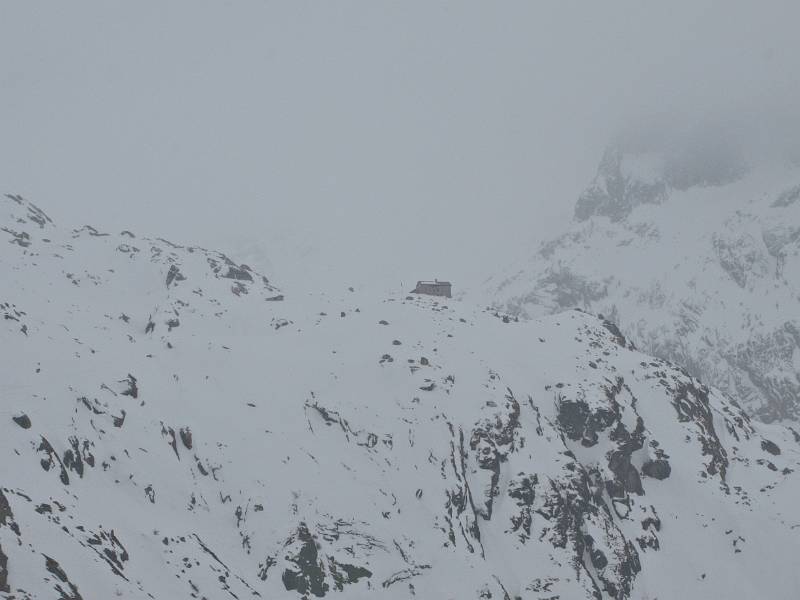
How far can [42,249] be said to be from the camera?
7912 cm

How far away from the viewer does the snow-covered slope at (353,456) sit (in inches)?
1403

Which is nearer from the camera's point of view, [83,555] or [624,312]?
[83,555]

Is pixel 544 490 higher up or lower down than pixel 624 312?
lower down

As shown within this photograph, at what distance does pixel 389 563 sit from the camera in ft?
143

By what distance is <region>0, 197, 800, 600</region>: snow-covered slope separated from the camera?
35625 mm

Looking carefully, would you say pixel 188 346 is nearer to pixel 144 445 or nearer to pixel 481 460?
pixel 144 445

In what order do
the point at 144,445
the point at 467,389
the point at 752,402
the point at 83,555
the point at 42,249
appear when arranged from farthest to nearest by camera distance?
the point at 752,402
the point at 42,249
the point at 467,389
the point at 144,445
the point at 83,555

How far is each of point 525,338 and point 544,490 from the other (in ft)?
79.7

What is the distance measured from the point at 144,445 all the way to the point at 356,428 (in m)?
17.7

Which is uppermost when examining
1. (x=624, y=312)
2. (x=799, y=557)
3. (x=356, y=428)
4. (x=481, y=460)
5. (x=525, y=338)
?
(x=624, y=312)

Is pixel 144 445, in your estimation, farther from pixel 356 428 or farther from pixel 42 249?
pixel 42 249

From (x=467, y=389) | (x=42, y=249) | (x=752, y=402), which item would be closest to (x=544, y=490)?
(x=467, y=389)

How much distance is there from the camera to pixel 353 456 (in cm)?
5091

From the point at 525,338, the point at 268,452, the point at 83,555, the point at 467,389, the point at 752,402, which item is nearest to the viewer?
the point at 83,555
